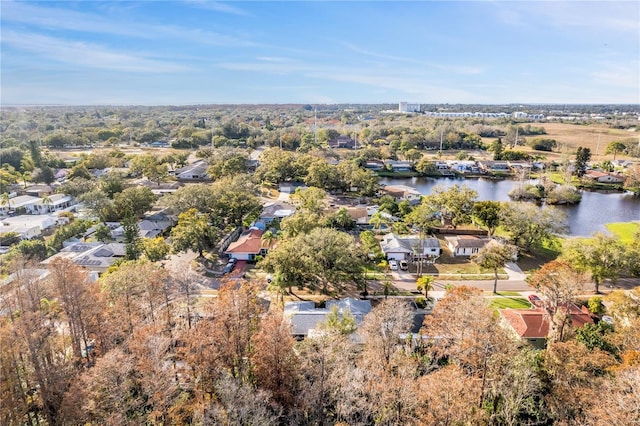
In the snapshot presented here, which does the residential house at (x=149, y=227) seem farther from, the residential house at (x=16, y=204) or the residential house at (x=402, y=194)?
the residential house at (x=402, y=194)

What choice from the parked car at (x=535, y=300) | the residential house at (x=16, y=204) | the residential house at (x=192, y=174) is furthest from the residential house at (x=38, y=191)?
the parked car at (x=535, y=300)

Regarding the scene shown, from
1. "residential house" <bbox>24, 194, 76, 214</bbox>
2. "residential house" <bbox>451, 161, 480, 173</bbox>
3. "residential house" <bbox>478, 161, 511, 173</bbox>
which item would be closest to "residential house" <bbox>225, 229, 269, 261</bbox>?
"residential house" <bbox>24, 194, 76, 214</bbox>

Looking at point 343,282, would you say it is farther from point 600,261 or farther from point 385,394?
point 600,261

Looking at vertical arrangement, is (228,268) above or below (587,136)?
below

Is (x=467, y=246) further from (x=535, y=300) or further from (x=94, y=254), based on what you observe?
(x=94, y=254)

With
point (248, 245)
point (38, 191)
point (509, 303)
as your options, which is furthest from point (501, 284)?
point (38, 191)

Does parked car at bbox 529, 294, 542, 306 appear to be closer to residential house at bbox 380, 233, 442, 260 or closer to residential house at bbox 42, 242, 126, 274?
residential house at bbox 380, 233, 442, 260

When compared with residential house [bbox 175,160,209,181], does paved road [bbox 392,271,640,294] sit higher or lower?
lower
